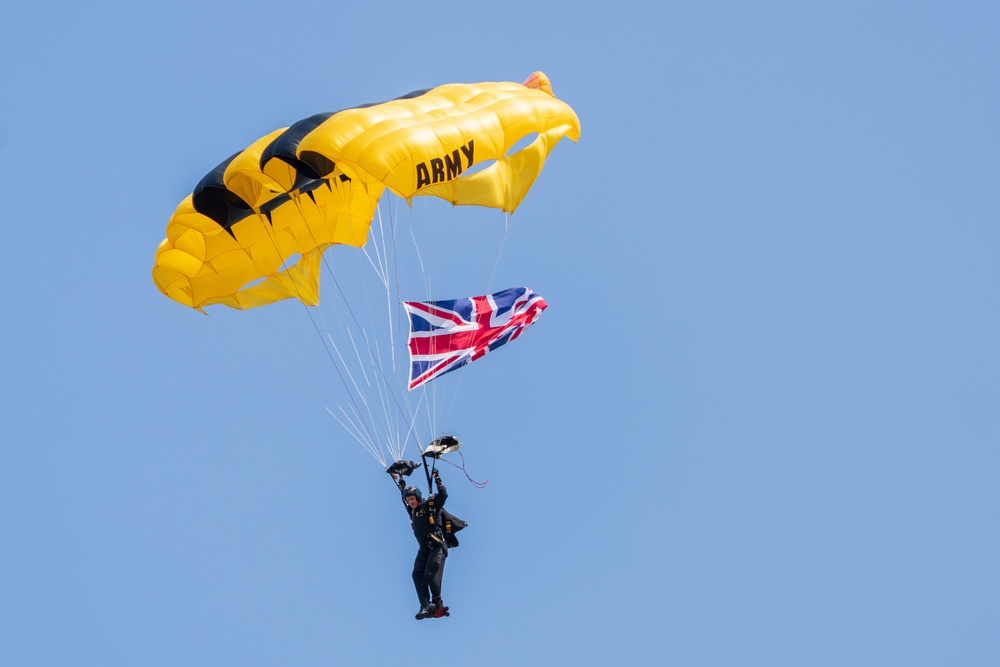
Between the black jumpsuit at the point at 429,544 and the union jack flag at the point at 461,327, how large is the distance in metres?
1.90

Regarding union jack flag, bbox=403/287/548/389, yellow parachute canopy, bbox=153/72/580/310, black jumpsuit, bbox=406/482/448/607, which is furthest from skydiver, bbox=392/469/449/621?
yellow parachute canopy, bbox=153/72/580/310

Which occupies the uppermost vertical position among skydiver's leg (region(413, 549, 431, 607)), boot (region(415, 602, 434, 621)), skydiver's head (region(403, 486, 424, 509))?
skydiver's head (region(403, 486, 424, 509))

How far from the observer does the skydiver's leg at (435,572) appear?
1842cm

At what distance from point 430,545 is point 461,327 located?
11.2ft

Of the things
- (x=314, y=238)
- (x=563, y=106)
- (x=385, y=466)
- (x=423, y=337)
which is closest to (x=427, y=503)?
(x=385, y=466)

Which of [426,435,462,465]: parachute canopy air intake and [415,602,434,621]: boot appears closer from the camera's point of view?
[415,602,434,621]: boot

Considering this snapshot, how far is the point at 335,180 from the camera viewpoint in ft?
65.9

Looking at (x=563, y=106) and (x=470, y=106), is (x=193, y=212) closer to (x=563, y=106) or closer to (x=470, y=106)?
(x=470, y=106)

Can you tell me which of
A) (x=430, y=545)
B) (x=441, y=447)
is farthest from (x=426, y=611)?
(x=441, y=447)

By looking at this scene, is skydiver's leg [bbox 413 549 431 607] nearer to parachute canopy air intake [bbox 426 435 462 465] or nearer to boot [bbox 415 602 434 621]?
boot [bbox 415 602 434 621]

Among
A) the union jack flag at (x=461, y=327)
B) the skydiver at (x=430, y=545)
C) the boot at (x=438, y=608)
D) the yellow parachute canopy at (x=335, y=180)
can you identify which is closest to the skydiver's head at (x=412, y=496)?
the skydiver at (x=430, y=545)

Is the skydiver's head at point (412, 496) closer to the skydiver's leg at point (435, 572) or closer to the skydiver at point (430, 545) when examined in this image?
the skydiver at point (430, 545)

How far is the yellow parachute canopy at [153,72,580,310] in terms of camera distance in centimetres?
1736

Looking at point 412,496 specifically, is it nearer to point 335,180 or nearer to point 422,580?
point 422,580
